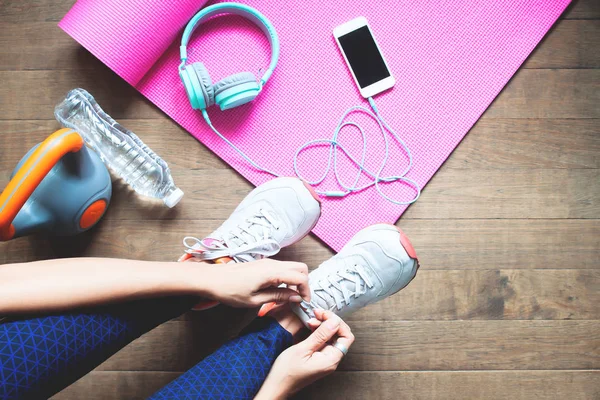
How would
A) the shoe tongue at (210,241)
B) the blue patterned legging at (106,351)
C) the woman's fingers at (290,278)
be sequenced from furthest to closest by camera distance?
1. the shoe tongue at (210,241)
2. the woman's fingers at (290,278)
3. the blue patterned legging at (106,351)

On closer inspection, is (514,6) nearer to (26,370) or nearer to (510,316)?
(510,316)

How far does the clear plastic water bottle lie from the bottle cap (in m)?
0.02

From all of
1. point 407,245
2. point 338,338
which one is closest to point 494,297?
point 407,245

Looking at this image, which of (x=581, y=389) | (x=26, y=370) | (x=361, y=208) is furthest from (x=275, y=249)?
(x=581, y=389)

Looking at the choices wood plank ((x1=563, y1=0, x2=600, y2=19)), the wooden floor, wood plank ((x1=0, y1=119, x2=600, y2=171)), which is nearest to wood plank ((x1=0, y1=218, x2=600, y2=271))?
the wooden floor

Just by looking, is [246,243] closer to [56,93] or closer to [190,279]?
[190,279]

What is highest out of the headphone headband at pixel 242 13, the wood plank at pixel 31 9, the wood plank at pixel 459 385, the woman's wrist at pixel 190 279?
the wood plank at pixel 31 9

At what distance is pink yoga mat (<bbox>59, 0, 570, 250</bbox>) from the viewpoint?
0.90 metres

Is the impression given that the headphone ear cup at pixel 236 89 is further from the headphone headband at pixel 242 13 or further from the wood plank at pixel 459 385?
→ the wood plank at pixel 459 385

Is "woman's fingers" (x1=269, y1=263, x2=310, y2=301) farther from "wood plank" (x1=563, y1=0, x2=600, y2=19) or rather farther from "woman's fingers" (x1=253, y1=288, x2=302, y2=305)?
"wood plank" (x1=563, y1=0, x2=600, y2=19)

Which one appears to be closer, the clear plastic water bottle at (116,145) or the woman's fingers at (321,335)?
the woman's fingers at (321,335)

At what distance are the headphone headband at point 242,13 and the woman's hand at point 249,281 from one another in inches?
13.9

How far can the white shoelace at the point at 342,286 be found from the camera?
0.85 metres

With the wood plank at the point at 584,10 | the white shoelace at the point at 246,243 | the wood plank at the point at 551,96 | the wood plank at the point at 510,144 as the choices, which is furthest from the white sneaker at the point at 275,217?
the wood plank at the point at 584,10
